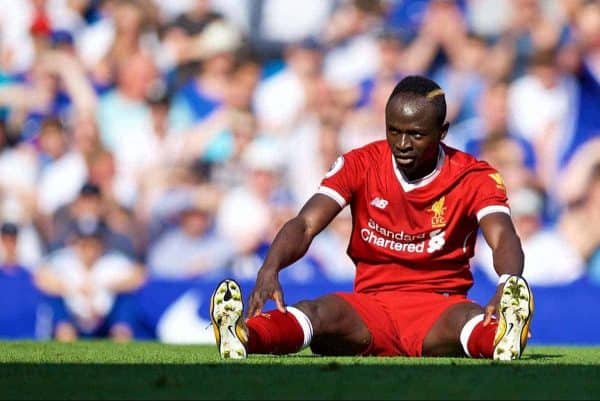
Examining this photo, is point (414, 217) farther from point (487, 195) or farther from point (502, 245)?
point (502, 245)

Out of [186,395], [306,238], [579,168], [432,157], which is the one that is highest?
[579,168]

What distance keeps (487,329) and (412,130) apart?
1.09 metres

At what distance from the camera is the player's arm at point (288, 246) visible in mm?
6016

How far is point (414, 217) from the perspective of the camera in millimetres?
6820

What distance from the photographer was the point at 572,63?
39.4 ft

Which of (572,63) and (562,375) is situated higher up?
(572,63)

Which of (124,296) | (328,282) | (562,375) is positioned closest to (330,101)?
(328,282)

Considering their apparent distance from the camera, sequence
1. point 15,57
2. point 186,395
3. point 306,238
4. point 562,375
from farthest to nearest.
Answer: point 15,57, point 306,238, point 562,375, point 186,395

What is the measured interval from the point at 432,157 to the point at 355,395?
8.36 feet

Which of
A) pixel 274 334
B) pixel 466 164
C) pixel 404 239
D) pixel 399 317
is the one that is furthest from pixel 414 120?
pixel 274 334

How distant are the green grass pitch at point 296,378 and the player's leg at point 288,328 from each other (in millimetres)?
96

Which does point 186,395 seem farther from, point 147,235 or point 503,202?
point 147,235

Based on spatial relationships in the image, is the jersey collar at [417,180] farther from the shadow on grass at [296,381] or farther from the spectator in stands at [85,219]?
the spectator in stands at [85,219]

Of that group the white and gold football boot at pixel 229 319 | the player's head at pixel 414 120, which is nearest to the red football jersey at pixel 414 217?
the player's head at pixel 414 120
